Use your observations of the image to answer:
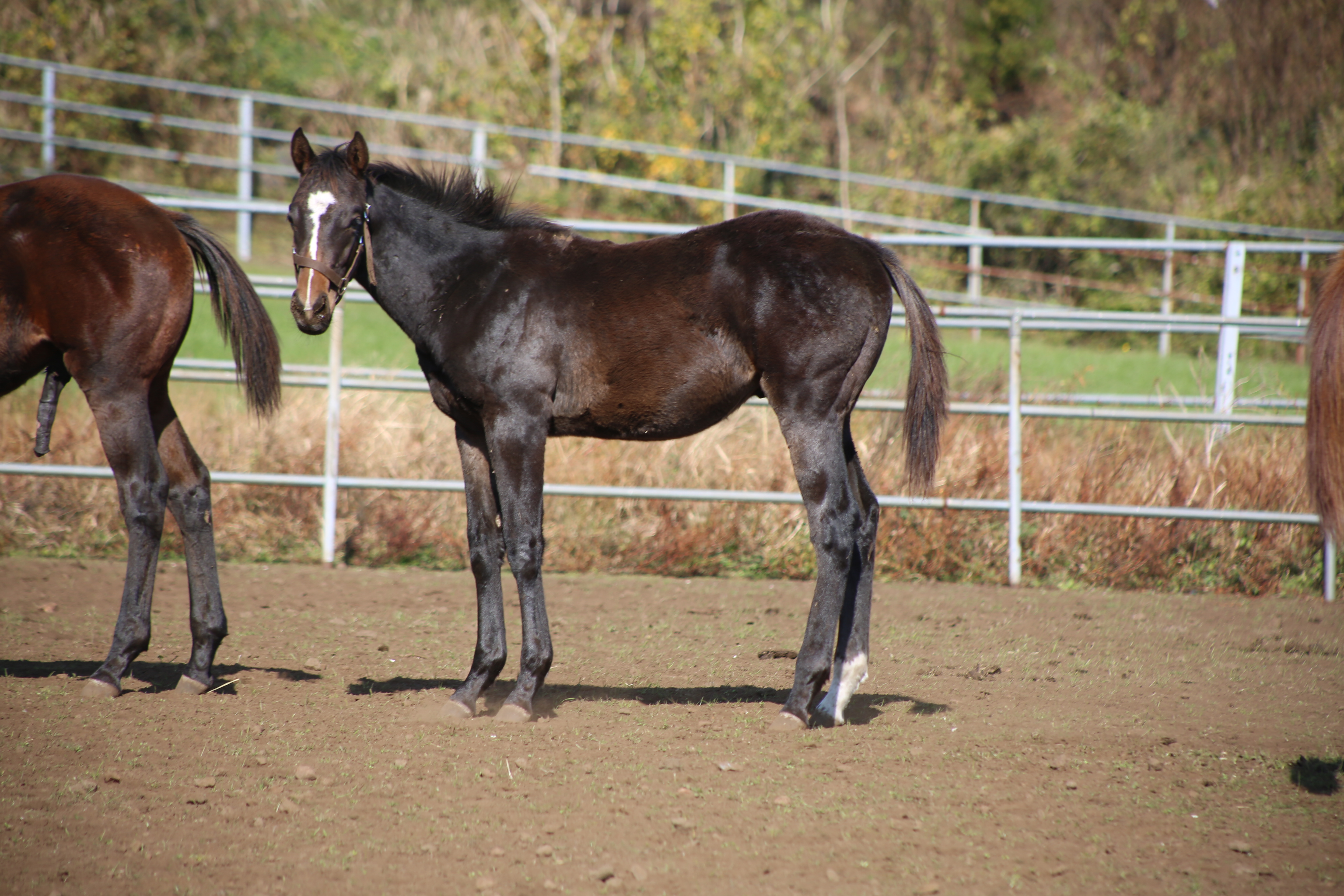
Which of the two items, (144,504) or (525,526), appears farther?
(144,504)

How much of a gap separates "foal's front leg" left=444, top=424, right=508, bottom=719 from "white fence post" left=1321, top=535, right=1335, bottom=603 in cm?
526

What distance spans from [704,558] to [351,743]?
153 inches

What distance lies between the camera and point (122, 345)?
4148 mm

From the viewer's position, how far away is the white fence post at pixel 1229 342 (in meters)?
7.13

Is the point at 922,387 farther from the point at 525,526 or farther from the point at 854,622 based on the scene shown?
the point at 525,526

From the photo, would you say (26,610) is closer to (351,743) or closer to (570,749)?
(351,743)

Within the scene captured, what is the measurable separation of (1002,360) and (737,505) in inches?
172

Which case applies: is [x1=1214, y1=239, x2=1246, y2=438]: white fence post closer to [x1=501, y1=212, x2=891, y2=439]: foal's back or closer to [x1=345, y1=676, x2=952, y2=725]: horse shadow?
[x1=345, y1=676, x2=952, y2=725]: horse shadow

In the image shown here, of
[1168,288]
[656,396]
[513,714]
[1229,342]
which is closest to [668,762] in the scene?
[513,714]

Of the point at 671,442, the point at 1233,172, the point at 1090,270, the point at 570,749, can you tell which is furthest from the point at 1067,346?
the point at 570,749

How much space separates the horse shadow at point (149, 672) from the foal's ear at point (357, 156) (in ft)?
7.08

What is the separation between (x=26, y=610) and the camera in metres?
5.59

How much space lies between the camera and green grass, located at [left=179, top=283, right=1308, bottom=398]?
7984 millimetres

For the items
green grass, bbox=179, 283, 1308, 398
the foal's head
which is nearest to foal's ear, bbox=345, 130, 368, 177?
the foal's head
